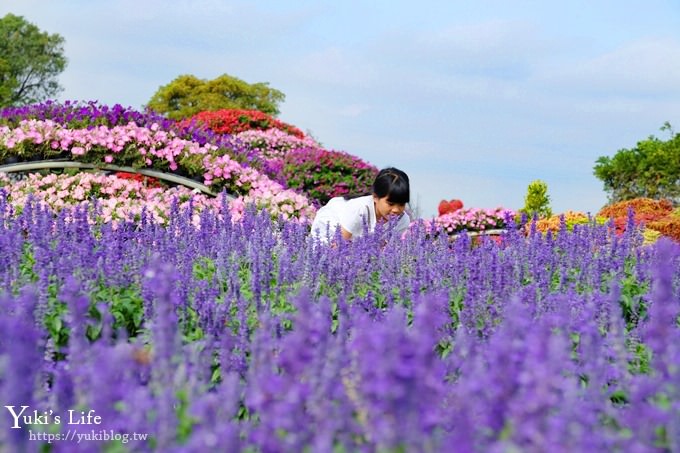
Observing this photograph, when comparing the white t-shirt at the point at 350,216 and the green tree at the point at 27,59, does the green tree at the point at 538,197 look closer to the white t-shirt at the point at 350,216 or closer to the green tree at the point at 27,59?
the white t-shirt at the point at 350,216

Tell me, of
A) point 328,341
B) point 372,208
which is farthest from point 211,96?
point 328,341

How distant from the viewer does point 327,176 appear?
1717 centimetres

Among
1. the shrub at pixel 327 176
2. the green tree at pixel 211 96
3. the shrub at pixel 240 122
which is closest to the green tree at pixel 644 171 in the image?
the shrub at pixel 327 176

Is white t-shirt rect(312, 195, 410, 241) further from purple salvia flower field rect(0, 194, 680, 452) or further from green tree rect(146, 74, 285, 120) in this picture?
green tree rect(146, 74, 285, 120)

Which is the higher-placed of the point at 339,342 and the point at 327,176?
the point at 327,176

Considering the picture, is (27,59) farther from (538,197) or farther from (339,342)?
(339,342)

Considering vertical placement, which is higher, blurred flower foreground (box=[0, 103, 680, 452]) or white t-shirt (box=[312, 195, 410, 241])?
white t-shirt (box=[312, 195, 410, 241])

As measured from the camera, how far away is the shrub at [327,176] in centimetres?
1706

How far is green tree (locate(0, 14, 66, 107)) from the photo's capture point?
137 ft

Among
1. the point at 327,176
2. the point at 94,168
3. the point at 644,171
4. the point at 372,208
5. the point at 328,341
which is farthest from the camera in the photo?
the point at 644,171

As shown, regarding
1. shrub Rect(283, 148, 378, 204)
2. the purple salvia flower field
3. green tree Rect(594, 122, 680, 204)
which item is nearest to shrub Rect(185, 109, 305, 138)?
shrub Rect(283, 148, 378, 204)

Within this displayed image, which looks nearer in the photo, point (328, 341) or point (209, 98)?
point (328, 341)

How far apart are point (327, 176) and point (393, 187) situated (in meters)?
9.42

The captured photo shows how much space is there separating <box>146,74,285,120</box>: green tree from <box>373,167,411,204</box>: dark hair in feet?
93.2
